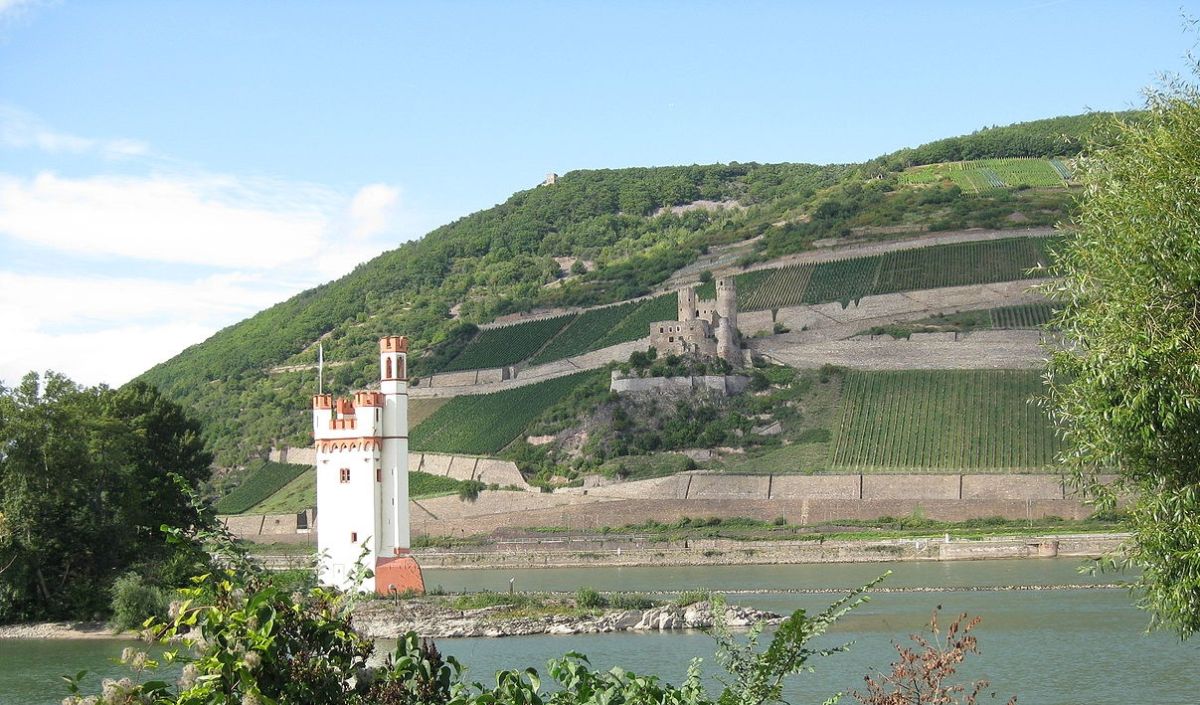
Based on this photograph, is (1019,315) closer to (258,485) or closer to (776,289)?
(776,289)

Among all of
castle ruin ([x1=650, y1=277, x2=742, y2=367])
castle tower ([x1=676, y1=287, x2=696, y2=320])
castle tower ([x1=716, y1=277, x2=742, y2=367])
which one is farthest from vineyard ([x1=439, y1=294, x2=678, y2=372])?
castle tower ([x1=716, y1=277, x2=742, y2=367])

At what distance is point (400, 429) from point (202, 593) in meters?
29.9

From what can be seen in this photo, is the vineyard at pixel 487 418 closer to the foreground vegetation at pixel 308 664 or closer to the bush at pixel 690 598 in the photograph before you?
the bush at pixel 690 598

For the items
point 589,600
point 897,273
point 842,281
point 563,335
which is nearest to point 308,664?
point 589,600

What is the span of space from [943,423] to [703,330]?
577 inches

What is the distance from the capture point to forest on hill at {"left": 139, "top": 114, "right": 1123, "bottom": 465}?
109 meters

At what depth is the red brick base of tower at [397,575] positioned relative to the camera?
3809 cm

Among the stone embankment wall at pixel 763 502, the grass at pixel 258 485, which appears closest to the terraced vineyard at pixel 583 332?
the grass at pixel 258 485

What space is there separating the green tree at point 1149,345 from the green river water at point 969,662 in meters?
6.05

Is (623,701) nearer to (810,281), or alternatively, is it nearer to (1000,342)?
(1000,342)

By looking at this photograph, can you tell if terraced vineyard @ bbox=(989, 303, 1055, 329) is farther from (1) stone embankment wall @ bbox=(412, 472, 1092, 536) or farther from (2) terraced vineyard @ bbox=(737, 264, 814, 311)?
(1) stone embankment wall @ bbox=(412, 472, 1092, 536)

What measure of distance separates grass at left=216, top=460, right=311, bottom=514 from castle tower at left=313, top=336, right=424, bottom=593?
43.4 m

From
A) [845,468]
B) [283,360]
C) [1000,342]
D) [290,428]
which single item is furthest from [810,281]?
[283,360]

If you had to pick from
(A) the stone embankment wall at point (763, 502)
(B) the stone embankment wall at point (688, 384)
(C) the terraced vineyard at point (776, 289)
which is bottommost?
(A) the stone embankment wall at point (763, 502)
